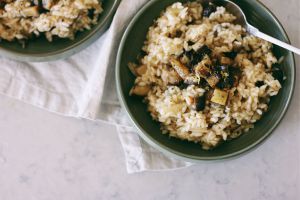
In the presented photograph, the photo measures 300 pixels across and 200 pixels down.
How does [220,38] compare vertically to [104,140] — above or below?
above

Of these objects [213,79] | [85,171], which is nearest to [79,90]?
[85,171]

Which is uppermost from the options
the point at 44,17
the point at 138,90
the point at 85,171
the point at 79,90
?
the point at 44,17

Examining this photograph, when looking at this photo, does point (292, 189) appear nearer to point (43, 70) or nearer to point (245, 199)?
point (245, 199)

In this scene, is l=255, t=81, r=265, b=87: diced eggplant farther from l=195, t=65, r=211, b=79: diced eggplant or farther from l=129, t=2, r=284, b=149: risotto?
l=195, t=65, r=211, b=79: diced eggplant

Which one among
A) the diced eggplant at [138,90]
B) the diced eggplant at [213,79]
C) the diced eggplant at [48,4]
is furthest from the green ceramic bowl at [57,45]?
the diced eggplant at [213,79]

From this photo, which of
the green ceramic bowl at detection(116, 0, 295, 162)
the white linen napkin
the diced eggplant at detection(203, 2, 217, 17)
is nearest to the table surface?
the white linen napkin

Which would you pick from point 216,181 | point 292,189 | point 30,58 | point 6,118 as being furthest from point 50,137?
point 292,189

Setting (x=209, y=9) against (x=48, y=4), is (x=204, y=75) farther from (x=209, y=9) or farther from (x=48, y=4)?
(x=48, y=4)
